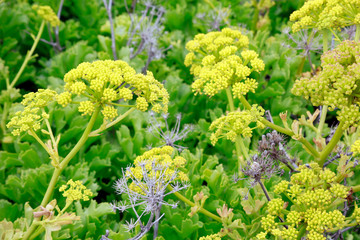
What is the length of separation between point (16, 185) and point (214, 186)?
1.09 meters

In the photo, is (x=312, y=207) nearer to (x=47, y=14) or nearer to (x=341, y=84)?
(x=341, y=84)

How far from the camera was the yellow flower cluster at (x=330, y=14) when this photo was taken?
1648 millimetres

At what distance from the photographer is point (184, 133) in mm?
2201

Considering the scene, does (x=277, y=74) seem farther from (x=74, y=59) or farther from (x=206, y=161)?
(x=74, y=59)

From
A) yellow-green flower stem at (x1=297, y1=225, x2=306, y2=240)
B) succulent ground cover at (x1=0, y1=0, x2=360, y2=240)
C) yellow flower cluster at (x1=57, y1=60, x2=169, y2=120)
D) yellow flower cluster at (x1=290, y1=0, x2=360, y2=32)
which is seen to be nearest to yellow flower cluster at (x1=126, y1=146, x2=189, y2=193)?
succulent ground cover at (x1=0, y1=0, x2=360, y2=240)

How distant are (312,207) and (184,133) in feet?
3.27

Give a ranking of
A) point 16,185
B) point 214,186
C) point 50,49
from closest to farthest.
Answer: point 214,186, point 16,185, point 50,49

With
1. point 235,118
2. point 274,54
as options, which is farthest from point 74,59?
point 235,118

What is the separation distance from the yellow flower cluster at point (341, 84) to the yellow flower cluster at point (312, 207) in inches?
9.0

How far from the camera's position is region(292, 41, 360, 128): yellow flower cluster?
1.24 meters

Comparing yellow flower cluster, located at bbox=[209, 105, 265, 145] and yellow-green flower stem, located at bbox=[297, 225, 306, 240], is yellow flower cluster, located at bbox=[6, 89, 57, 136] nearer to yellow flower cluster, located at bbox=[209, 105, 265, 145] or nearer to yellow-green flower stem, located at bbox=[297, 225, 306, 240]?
yellow flower cluster, located at bbox=[209, 105, 265, 145]

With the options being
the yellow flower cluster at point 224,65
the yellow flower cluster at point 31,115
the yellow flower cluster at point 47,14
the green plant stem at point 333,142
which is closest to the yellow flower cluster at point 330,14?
the yellow flower cluster at point 224,65

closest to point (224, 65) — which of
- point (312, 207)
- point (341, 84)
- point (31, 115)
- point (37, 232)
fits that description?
point (341, 84)

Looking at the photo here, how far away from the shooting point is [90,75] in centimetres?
139
